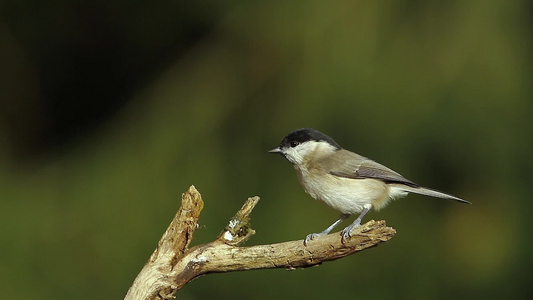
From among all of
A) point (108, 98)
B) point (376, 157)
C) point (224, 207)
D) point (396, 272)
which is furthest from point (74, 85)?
point (396, 272)

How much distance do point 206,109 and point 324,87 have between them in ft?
2.21

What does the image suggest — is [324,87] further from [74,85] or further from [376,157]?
[74,85]

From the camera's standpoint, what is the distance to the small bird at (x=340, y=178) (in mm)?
2377

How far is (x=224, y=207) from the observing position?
378cm

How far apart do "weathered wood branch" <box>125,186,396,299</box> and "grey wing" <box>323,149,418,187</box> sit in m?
0.49

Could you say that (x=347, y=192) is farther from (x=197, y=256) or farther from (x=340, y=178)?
(x=197, y=256)

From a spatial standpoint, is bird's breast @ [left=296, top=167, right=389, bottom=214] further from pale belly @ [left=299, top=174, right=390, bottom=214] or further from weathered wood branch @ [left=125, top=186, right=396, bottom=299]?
weathered wood branch @ [left=125, top=186, right=396, bottom=299]

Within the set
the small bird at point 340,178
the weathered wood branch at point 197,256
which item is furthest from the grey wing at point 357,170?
the weathered wood branch at point 197,256

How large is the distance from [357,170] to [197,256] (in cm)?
72

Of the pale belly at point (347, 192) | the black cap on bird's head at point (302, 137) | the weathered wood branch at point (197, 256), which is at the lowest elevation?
the weathered wood branch at point (197, 256)

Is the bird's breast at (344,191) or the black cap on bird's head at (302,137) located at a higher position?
the black cap on bird's head at (302,137)

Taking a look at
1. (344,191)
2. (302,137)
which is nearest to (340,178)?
(344,191)

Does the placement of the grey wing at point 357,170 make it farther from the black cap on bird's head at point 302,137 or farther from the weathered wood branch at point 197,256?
the weathered wood branch at point 197,256

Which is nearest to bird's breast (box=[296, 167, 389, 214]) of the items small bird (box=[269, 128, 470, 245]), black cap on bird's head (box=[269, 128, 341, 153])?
small bird (box=[269, 128, 470, 245])
